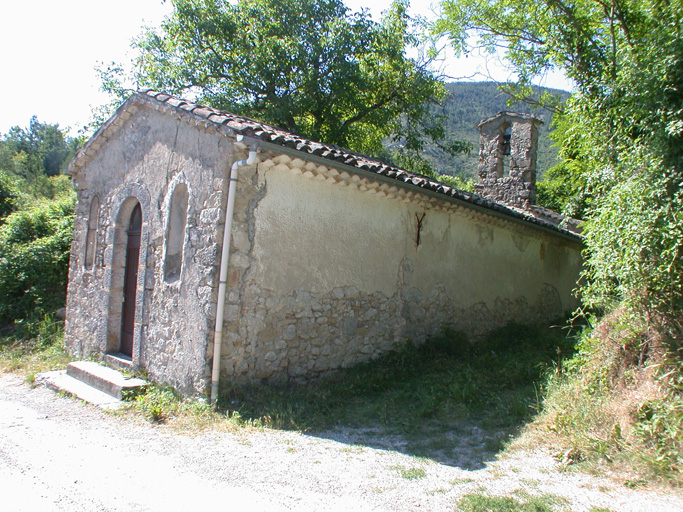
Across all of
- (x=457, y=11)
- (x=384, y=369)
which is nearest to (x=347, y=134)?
(x=457, y=11)

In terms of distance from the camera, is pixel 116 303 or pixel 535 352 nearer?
pixel 116 303

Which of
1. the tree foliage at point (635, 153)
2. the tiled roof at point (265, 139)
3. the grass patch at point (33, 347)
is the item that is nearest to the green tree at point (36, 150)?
the grass patch at point (33, 347)

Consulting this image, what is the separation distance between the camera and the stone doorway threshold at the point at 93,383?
6336 mm

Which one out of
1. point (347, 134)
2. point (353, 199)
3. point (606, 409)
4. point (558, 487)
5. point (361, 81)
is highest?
point (361, 81)

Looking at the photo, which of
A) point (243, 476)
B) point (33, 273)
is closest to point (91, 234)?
point (33, 273)

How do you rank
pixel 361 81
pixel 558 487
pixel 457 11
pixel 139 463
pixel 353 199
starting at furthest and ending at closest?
pixel 361 81 < pixel 457 11 < pixel 353 199 < pixel 139 463 < pixel 558 487

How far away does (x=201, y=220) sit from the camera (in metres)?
6.14

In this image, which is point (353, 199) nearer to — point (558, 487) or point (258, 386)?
point (258, 386)

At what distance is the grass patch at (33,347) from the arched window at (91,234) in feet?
5.79

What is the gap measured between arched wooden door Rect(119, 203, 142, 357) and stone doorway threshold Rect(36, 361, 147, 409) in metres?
0.55

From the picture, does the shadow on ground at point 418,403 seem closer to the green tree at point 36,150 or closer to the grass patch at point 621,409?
the grass patch at point 621,409

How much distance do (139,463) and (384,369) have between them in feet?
12.3

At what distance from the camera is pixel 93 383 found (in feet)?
22.6

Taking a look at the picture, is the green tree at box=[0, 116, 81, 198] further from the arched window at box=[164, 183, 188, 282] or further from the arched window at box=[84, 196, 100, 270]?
the arched window at box=[164, 183, 188, 282]
